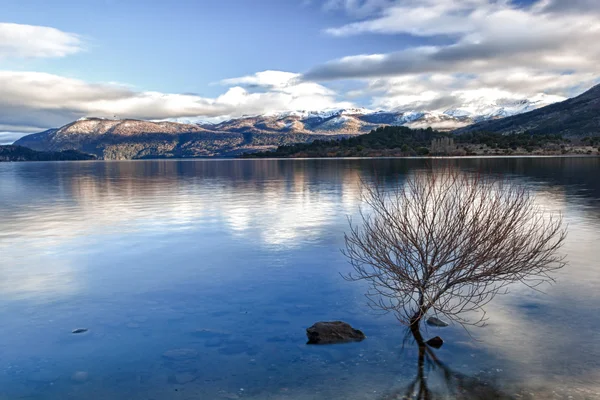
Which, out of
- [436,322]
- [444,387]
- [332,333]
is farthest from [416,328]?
[444,387]

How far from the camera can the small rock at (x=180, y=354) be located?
12.2 metres

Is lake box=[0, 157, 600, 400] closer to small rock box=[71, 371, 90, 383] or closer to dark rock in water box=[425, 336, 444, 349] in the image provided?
small rock box=[71, 371, 90, 383]

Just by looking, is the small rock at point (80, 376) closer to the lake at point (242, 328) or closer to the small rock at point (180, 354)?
the lake at point (242, 328)

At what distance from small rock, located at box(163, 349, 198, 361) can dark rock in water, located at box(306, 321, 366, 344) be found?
3080 millimetres

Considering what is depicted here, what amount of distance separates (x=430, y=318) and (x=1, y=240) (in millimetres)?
25196

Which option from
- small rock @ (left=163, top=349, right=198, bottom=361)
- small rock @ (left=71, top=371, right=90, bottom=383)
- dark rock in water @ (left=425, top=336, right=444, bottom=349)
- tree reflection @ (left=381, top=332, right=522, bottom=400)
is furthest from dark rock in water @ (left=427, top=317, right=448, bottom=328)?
small rock @ (left=71, top=371, right=90, bottom=383)

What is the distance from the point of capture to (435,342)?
1295 centimetres

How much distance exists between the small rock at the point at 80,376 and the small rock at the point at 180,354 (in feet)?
→ 6.06

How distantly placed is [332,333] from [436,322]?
340 cm

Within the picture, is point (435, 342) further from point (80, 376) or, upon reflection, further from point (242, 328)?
point (80, 376)

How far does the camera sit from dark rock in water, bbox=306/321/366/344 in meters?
13.1

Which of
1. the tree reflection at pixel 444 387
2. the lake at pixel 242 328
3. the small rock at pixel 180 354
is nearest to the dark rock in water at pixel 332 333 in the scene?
the lake at pixel 242 328

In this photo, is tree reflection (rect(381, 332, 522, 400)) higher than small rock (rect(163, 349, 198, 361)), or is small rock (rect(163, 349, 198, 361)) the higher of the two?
small rock (rect(163, 349, 198, 361))

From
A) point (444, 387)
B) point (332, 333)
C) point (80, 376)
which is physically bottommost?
point (444, 387)
